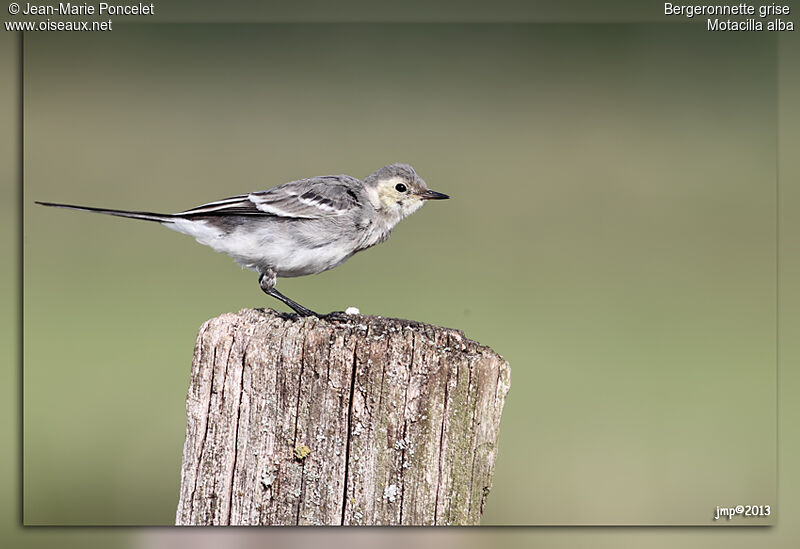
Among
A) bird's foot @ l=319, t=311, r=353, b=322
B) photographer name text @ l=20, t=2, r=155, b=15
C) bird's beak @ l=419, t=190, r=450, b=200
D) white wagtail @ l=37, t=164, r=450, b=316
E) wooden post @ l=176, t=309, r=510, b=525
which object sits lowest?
wooden post @ l=176, t=309, r=510, b=525

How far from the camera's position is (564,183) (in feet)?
16.4

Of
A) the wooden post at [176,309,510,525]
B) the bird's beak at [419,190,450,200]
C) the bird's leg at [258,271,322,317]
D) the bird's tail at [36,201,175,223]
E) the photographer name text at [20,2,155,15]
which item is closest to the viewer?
the wooden post at [176,309,510,525]

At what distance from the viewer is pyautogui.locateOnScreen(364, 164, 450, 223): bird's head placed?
4156 millimetres

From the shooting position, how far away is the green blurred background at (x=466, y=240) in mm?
4188

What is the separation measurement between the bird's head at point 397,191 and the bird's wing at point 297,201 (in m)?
0.14

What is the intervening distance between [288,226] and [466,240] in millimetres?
1350

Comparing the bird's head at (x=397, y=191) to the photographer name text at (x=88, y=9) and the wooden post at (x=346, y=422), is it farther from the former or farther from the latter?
the photographer name text at (x=88, y=9)

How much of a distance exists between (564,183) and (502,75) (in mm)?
919

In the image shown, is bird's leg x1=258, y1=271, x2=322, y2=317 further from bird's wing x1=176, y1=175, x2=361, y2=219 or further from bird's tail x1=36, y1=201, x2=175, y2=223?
bird's tail x1=36, y1=201, x2=175, y2=223

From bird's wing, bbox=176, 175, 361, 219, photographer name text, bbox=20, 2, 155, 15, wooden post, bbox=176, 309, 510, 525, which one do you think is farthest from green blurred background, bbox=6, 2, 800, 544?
wooden post, bbox=176, 309, 510, 525

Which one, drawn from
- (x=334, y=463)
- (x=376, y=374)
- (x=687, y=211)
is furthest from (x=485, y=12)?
(x=334, y=463)

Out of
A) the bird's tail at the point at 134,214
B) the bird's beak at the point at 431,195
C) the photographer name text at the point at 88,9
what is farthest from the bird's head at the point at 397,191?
the photographer name text at the point at 88,9

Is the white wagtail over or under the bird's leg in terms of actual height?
over

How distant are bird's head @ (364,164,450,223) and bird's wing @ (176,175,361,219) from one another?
14 centimetres
